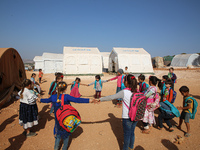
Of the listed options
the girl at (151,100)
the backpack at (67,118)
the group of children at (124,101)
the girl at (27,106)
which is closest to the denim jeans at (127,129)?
the group of children at (124,101)

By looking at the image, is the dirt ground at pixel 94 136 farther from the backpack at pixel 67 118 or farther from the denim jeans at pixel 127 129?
the backpack at pixel 67 118

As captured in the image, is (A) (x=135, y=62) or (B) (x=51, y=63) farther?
(B) (x=51, y=63)

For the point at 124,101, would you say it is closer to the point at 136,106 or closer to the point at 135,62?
the point at 136,106

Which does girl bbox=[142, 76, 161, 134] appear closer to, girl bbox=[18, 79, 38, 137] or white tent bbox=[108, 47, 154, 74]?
girl bbox=[18, 79, 38, 137]

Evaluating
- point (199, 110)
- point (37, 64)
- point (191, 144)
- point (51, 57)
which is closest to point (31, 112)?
point (191, 144)

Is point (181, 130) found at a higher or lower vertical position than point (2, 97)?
lower

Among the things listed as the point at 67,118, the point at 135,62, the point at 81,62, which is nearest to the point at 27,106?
the point at 67,118

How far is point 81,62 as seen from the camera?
54.6ft

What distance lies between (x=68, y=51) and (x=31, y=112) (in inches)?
574

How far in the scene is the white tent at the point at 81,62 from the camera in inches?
640

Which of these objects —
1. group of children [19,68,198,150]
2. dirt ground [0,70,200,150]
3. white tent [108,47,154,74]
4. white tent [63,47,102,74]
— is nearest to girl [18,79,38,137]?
group of children [19,68,198,150]

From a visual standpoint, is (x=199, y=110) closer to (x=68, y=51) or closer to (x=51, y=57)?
(x=68, y=51)

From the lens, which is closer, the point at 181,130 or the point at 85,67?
the point at 181,130

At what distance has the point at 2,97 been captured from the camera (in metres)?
5.78
